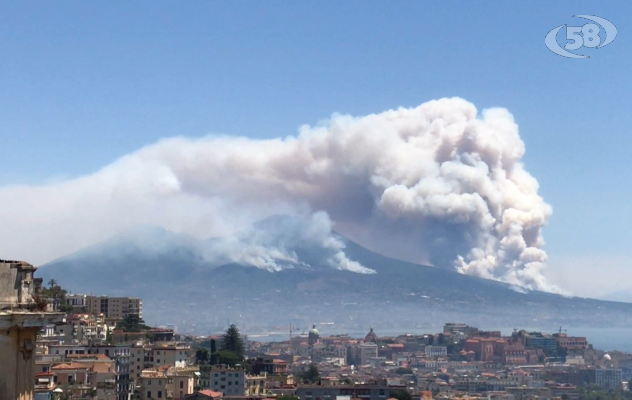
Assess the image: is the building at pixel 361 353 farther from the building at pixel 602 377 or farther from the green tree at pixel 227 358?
the green tree at pixel 227 358

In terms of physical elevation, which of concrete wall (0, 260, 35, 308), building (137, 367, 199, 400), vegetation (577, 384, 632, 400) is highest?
concrete wall (0, 260, 35, 308)

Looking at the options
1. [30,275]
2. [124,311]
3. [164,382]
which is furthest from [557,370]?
[30,275]

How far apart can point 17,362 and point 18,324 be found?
24cm

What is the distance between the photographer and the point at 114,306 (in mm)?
109750

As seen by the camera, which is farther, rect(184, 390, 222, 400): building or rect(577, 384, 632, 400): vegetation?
rect(577, 384, 632, 400): vegetation

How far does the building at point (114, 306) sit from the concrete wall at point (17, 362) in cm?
9903

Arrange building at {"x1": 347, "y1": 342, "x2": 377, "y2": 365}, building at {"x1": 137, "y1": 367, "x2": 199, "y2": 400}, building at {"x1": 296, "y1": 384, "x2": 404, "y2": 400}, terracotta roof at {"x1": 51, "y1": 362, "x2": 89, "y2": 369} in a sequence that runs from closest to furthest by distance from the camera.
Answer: terracotta roof at {"x1": 51, "y1": 362, "x2": 89, "y2": 369}
building at {"x1": 137, "y1": 367, "x2": 199, "y2": 400}
building at {"x1": 296, "y1": 384, "x2": 404, "y2": 400}
building at {"x1": 347, "y1": 342, "x2": 377, "y2": 365}

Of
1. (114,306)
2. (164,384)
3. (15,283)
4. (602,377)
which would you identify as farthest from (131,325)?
(15,283)

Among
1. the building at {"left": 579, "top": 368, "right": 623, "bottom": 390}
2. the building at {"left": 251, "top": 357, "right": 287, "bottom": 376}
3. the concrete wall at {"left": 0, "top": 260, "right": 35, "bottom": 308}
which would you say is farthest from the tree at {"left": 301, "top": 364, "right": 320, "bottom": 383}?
the concrete wall at {"left": 0, "top": 260, "right": 35, "bottom": 308}

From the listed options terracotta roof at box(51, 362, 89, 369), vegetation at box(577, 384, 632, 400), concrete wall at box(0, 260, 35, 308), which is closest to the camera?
concrete wall at box(0, 260, 35, 308)

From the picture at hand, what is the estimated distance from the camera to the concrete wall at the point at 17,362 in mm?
6910

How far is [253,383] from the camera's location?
8275 cm

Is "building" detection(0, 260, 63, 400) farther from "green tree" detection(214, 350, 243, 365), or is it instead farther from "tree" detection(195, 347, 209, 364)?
"tree" detection(195, 347, 209, 364)

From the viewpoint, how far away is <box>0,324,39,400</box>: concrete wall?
22.7 ft
